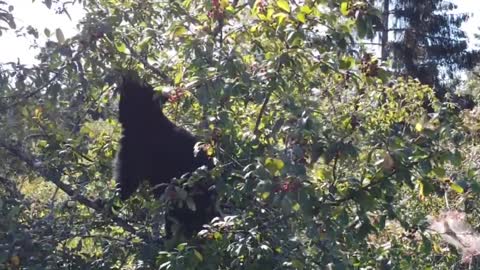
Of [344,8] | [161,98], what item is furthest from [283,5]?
[161,98]

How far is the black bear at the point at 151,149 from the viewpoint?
455 centimetres

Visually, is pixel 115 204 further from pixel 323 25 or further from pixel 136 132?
pixel 323 25

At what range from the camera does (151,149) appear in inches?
195

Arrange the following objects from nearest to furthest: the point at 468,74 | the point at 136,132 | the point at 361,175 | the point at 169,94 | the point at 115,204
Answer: the point at 361,175
the point at 169,94
the point at 115,204
the point at 136,132
the point at 468,74

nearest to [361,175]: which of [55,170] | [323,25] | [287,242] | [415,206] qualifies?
[287,242]

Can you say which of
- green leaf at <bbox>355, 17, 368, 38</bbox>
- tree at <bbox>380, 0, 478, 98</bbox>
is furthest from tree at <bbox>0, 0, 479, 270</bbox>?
tree at <bbox>380, 0, 478, 98</bbox>

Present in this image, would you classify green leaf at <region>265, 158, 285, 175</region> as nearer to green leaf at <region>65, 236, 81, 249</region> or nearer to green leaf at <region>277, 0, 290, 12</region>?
green leaf at <region>277, 0, 290, 12</region>

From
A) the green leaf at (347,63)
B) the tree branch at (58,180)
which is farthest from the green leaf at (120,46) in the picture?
the green leaf at (347,63)

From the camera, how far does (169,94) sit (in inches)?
166

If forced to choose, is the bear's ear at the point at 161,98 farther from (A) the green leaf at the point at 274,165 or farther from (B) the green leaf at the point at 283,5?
(A) the green leaf at the point at 274,165

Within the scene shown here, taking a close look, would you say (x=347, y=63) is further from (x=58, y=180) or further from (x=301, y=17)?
(x=58, y=180)

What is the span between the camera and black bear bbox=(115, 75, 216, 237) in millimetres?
4555

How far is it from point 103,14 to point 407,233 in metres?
1.82

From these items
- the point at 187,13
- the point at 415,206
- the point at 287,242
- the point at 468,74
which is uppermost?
the point at 468,74
